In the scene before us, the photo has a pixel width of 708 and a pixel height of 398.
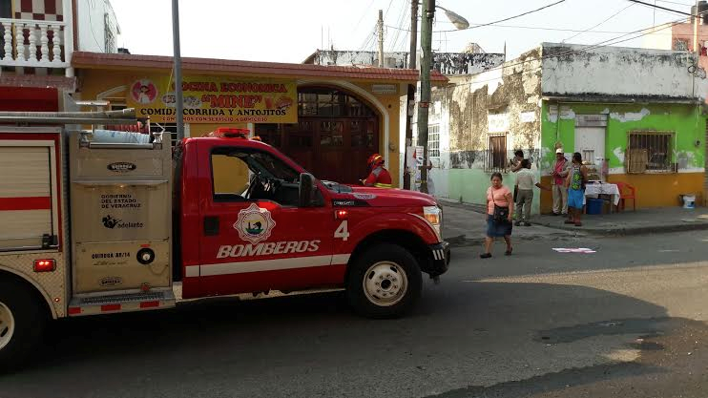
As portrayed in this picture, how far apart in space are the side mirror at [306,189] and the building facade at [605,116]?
1173 centimetres

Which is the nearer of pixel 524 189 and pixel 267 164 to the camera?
pixel 267 164

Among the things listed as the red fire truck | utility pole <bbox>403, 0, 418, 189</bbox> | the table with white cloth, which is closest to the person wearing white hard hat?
the table with white cloth

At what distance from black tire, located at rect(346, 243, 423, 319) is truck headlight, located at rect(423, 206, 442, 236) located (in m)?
0.45

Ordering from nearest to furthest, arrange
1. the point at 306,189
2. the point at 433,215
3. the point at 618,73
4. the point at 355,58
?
the point at 306,189, the point at 433,215, the point at 618,73, the point at 355,58

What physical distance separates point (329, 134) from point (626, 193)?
971 centimetres

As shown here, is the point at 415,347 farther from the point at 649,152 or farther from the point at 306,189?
the point at 649,152

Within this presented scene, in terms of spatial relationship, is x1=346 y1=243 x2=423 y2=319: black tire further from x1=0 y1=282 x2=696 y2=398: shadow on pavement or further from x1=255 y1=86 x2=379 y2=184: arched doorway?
x1=255 y1=86 x2=379 y2=184: arched doorway

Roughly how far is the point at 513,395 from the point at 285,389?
166 centimetres

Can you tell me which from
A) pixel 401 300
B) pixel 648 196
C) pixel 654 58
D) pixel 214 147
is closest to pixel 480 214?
pixel 648 196

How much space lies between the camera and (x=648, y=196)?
17203 millimetres

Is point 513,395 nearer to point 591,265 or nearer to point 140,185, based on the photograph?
point 140,185

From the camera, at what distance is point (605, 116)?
1661 centimetres

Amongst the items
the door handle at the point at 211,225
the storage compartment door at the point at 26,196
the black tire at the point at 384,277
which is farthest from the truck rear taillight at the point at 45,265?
the black tire at the point at 384,277

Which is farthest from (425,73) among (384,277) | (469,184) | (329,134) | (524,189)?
(469,184)
